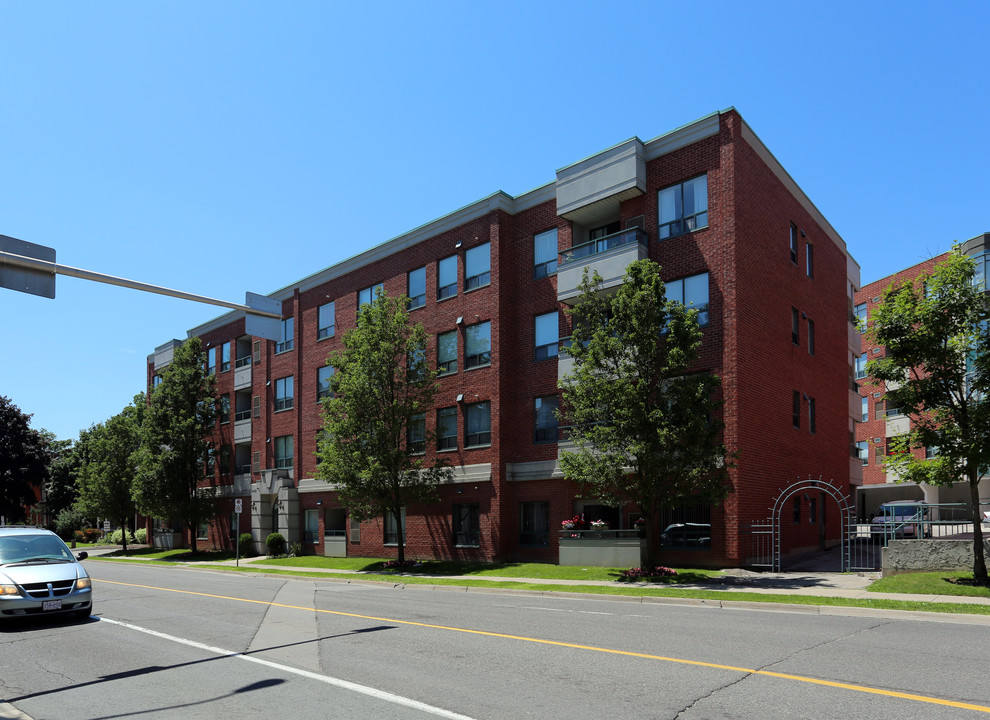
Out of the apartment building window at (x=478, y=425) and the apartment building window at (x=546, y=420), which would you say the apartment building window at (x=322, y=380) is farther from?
the apartment building window at (x=546, y=420)

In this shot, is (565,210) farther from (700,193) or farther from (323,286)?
(323,286)

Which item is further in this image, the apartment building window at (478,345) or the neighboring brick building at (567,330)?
the apartment building window at (478,345)

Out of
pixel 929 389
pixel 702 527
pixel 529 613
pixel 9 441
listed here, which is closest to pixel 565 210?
pixel 702 527

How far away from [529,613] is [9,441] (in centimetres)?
7040

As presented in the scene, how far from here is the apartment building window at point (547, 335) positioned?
2997 centimetres

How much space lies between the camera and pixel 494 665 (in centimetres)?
923

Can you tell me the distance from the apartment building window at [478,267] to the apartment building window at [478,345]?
71.0 inches

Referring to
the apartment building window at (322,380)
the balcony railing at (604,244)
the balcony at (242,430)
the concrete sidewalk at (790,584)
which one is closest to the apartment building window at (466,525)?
the concrete sidewalk at (790,584)

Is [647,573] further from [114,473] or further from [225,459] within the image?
[114,473]

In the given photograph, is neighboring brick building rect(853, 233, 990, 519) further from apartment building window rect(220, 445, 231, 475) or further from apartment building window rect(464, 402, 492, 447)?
apartment building window rect(220, 445, 231, 475)

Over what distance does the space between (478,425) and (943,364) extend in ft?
57.6

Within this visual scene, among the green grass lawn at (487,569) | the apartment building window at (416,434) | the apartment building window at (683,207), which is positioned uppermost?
the apartment building window at (683,207)

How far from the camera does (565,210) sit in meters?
29.1

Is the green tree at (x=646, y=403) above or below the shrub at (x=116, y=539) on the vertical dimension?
above
